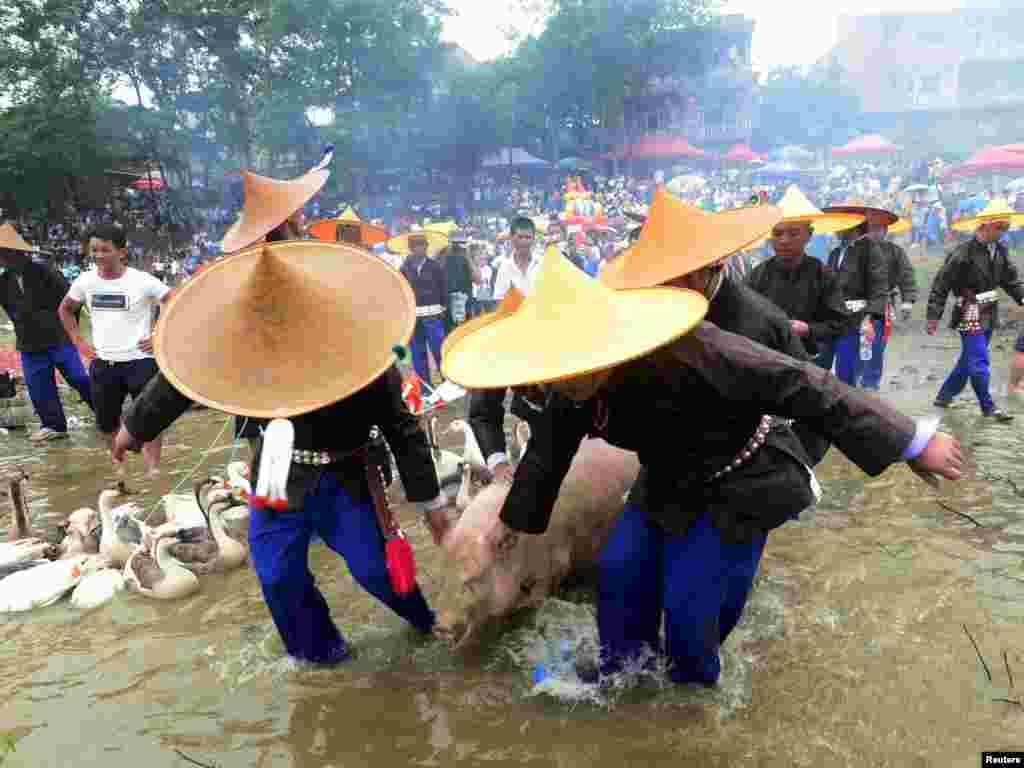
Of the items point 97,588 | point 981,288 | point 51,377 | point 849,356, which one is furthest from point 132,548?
point 981,288

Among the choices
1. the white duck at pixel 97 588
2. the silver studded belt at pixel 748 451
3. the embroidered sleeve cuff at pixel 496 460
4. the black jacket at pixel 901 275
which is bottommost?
the white duck at pixel 97 588

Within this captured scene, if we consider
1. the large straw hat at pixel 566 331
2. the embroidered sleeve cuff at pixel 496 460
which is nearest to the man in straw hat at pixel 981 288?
the embroidered sleeve cuff at pixel 496 460

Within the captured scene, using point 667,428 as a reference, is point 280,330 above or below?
above

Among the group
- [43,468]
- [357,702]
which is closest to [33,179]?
[43,468]

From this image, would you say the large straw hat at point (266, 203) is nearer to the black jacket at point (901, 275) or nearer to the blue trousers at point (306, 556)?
the blue trousers at point (306, 556)

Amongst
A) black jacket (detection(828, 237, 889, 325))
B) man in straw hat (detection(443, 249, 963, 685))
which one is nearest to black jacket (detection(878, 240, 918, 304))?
black jacket (detection(828, 237, 889, 325))

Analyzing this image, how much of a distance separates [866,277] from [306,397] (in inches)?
232

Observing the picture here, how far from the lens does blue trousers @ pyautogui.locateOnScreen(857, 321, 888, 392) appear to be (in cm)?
739

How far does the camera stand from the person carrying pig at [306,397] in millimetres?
2719

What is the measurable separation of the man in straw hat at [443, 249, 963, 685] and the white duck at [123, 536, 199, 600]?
222cm

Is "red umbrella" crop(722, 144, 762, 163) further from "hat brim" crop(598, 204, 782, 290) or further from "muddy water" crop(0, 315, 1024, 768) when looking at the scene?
"hat brim" crop(598, 204, 782, 290)

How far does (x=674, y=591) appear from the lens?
2.81 metres

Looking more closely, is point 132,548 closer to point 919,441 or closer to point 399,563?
point 399,563

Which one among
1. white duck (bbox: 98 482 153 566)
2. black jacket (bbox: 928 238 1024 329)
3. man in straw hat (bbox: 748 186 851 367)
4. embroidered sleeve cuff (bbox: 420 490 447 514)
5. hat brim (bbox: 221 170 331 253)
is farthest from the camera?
black jacket (bbox: 928 238 1024 329)
